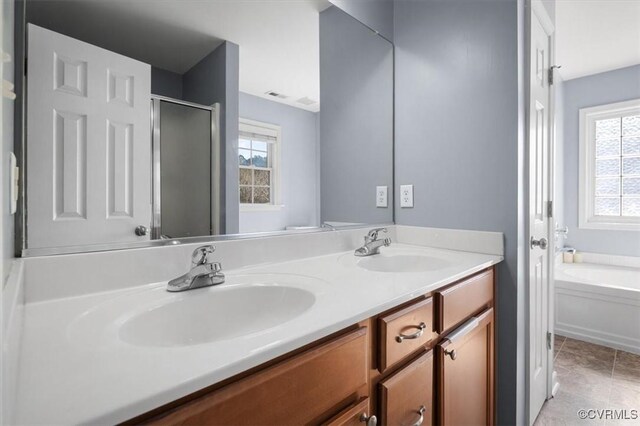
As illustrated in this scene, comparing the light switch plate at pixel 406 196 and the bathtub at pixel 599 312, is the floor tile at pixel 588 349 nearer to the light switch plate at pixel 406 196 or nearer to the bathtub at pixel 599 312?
the bathtub at pixel 599 312

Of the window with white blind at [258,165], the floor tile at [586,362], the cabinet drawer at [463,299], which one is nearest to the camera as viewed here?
the cabinet drawer at [463,299]

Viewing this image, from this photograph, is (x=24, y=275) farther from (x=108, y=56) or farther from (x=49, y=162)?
(x=108, y=56)

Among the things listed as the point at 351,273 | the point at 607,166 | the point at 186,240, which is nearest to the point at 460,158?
the point at 351,273

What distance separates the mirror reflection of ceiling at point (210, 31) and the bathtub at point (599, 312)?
2.50 m

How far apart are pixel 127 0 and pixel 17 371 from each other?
94 centimetres

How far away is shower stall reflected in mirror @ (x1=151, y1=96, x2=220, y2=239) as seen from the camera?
950mm

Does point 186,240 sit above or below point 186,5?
below

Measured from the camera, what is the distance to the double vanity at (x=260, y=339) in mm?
431

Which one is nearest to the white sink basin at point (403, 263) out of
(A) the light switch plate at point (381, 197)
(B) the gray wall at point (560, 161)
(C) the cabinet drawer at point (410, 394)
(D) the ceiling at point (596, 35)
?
(A) the light switch plate at point (381, 197)

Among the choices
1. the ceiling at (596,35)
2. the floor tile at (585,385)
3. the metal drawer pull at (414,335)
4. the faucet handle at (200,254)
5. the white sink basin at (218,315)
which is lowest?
the floor tile at (585,385)

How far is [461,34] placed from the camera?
59.1 inches

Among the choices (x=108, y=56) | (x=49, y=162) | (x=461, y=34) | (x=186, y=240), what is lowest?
(x=186, y=240)

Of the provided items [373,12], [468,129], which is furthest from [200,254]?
[373,12]

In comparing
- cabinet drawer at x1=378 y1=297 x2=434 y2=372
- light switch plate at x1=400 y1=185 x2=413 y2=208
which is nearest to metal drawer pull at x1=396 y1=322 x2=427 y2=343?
cabinet drawer at x1=378 y1=297 x2=434 y2=372
